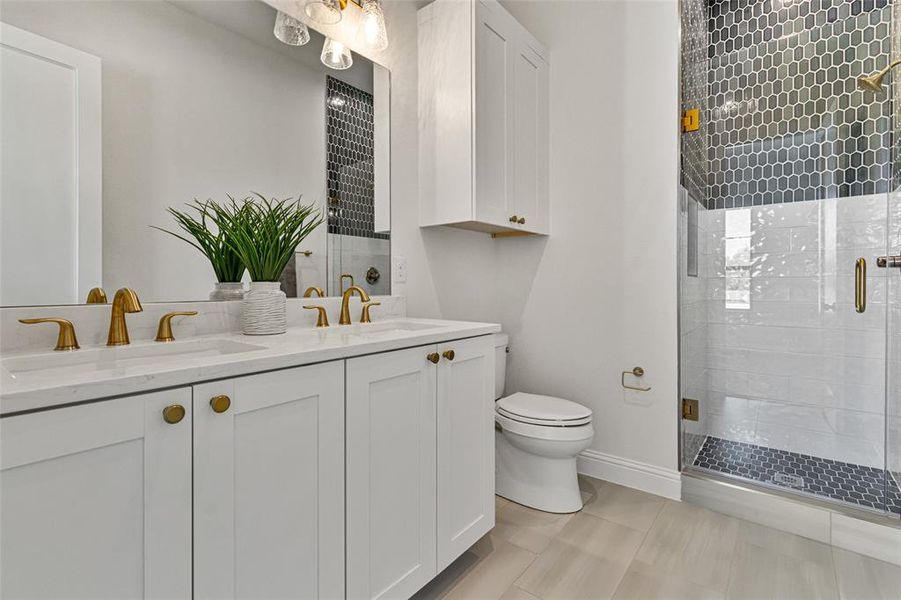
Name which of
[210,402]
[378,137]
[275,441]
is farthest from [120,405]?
[378,137]

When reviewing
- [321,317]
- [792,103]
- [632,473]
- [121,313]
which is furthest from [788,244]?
[121,313]

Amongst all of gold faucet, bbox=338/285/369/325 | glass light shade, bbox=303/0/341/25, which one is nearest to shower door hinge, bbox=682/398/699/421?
gold faucet, bbox=338/285/369/325

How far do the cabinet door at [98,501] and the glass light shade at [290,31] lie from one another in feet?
4.49

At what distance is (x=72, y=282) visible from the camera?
1.09m

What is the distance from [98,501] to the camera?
71 cm

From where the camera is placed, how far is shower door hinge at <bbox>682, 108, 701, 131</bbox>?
2057 millimetres

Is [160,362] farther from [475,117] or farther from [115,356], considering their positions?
[475,117]

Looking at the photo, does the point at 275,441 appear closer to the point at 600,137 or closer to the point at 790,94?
the point at 600,137

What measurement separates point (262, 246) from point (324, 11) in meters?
0.94

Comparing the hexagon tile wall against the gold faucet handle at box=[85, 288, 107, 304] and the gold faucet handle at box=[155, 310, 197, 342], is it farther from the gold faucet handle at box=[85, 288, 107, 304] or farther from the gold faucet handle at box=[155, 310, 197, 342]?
the gold faucet handle at box=[85, 288, 107, 304]

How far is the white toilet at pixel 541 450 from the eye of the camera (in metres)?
1.88

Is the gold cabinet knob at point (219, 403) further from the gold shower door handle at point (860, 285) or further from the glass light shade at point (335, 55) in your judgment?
the gold shower door handle at point (860, 285)

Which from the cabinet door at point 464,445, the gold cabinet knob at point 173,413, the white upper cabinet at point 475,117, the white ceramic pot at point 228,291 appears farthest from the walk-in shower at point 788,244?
the gold cabinet knob at point 173,413

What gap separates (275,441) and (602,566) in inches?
50.7
